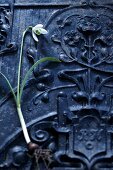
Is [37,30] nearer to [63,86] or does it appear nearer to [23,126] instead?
[63,86]

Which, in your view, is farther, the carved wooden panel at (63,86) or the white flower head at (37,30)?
the white flower head at (37,30)

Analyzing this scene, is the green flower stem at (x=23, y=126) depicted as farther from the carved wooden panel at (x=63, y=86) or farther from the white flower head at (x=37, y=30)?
the white flower head at (x=37, y=30)

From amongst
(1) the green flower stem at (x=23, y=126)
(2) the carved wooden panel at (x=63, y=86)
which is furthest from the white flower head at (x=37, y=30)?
(1) the green flower stem at (x=23, y=126)

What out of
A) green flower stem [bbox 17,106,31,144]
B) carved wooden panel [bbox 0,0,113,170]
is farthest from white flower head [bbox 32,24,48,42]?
green flower stem [bbox 17,106,31,144]

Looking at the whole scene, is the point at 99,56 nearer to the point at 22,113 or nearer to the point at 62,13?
the point at 62,13

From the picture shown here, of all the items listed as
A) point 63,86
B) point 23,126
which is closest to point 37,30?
point 63,86

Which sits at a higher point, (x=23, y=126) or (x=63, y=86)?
(x=63, y=86)

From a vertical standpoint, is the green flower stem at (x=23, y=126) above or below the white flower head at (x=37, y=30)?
below

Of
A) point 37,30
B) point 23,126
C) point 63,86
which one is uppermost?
point 37,30
